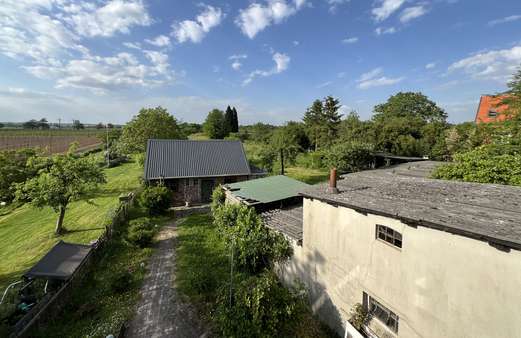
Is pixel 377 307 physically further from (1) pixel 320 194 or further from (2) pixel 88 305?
(2) pixel 88 305

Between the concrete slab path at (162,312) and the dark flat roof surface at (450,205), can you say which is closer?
the dark flat roof surface at (450,205)

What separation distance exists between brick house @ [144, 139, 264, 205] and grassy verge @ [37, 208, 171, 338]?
8.36m

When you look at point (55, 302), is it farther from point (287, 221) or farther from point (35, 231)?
point (35, 231)

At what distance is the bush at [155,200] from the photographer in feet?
55.0

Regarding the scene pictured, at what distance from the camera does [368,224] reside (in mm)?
6148

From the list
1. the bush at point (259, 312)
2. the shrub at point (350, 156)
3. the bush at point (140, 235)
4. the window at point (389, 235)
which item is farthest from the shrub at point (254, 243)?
the shrub at point (350, 156)

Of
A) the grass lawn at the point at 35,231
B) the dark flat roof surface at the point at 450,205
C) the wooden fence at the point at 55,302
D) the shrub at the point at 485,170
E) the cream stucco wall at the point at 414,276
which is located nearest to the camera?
the cream stucco wall at the point at 414,276

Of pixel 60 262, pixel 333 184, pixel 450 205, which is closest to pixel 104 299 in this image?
pixel 60 262

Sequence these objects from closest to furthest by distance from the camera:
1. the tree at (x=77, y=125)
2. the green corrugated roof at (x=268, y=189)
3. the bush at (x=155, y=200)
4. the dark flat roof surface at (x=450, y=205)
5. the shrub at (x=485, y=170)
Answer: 1. the dark flat roof surface at (x=450, y=205)
2. the shrub at (x=485, y=170)
3. the green corrugated roof at (x=268, y=189)
4. the bush at (x=155, y=200)
5. the tree at (x=77, y=125)

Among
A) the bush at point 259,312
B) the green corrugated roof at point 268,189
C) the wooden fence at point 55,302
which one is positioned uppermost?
the green corrugated roof at point 268,189

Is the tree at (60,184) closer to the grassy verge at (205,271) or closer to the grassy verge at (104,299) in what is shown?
the grassy verge at (104,299)

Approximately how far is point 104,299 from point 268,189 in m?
8.92

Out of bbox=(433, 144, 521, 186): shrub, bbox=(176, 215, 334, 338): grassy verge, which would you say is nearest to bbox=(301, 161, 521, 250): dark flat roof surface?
bbox=(176, 215, 334, 338): grassy verge

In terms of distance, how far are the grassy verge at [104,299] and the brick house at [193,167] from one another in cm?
836
